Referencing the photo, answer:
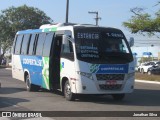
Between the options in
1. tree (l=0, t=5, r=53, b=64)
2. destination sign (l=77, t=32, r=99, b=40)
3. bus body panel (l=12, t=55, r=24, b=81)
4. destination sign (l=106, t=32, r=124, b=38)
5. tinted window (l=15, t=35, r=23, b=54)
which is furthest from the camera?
tree (l=0, t=5, r=53, b=64)

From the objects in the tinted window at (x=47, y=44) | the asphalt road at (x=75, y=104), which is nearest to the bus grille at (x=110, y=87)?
the asphalt road at (x=75, y=104)

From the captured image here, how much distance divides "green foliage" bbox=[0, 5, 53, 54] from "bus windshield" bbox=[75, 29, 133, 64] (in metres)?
48.9

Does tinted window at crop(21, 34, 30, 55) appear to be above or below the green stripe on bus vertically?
above

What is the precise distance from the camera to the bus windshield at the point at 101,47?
15.7 metres

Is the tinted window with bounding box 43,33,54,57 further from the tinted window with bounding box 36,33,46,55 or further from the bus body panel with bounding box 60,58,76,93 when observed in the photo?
the bus body panel with bounding box 60,58,76,93

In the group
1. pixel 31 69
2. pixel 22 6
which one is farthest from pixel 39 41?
pixel 22 6

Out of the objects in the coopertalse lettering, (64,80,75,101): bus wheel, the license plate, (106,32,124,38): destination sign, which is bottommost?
(64,80,75,101): bus wheel

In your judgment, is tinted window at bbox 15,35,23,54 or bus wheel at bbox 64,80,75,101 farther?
tinted window at bbox 15,35,23,54

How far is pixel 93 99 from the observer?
669 inches

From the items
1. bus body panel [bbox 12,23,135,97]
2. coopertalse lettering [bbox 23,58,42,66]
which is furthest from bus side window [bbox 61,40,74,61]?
coopertalse lettering [bbox 23,58,42,66]

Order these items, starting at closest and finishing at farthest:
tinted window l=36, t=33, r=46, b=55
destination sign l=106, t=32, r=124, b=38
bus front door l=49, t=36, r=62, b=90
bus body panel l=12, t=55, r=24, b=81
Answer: destination sign l=106, t=32, r=124, b=38
bus front door l=49, t=36, r=62, b=90
tinted window l=36, t=33, r=46, b=55
bus body panel l=12, t=55, r=24, b=81

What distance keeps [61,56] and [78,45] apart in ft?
3.61

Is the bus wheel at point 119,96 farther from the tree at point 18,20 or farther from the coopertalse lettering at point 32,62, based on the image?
the tree at point 18,20

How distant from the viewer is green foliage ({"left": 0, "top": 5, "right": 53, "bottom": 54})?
65188 mm
